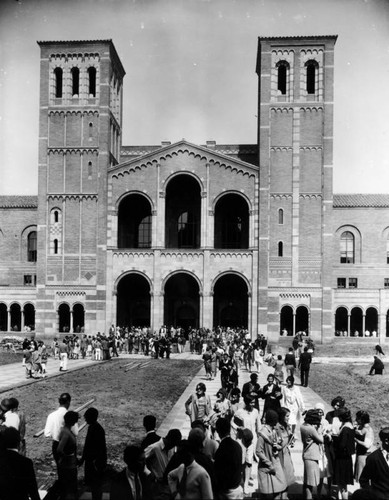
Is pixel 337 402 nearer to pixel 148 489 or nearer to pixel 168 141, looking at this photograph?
pixel 148 489

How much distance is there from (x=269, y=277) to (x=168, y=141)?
17698mm

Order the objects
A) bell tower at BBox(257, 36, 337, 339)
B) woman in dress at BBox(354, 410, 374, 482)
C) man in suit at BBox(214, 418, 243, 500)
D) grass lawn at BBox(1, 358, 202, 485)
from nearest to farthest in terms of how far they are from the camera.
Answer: man in suit at BBox(214, 418, 243, 500), woman in dress at BBox(354, 410, 374, 482), grass lawn at BBox(1, 358, 202, 485), bell tower at BBox(257, 36, 337, 339)

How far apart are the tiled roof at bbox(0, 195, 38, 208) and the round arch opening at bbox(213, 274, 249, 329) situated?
19.3m

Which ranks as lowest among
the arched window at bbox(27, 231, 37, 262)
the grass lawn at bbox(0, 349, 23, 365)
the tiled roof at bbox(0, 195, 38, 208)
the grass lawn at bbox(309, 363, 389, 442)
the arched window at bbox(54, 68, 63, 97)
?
the grass lawn at bbox(0, 349, 23, 365)

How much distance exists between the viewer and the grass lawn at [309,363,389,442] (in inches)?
693

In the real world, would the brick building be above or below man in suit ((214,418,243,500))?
above

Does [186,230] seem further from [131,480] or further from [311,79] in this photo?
[131,480]

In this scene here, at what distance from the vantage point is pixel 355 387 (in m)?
22.1

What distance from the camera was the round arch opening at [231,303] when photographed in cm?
4869

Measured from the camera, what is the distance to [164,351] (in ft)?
114

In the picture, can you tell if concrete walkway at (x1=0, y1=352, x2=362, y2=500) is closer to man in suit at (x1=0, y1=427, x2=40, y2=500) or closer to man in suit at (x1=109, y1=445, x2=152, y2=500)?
man in suit at (x1=109, y1=445, x2=152, y2=500)

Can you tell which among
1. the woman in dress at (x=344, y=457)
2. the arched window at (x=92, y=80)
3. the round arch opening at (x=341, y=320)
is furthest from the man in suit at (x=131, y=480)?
the round arch opening at (x=341, y=320)

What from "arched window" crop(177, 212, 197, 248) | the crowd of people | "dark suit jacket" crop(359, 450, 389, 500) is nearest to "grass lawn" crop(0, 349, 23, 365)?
"arched window" crop(177, 212, 197, 248)

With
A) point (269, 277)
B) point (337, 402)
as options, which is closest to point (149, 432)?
point (337, 402)
